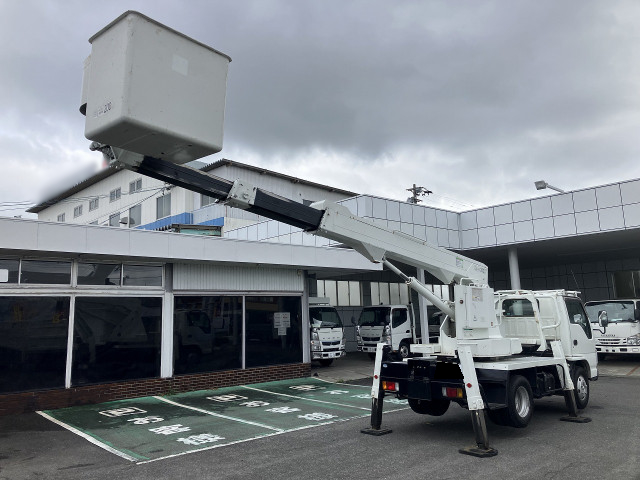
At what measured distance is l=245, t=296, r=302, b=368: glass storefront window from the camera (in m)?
14.3

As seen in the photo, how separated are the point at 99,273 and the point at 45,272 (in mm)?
1169

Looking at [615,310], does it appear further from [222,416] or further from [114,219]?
[114,219]

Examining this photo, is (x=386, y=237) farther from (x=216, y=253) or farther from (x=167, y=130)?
(x=216, y=253)

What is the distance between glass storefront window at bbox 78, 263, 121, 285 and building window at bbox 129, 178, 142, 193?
85.6 feet

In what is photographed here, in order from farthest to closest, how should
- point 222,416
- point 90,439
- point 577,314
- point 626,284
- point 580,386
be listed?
point 626,284
point 577,314
point 222,416
point 580,386
point 90,439

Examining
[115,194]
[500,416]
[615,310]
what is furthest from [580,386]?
[115,194]

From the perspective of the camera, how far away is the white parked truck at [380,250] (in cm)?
452

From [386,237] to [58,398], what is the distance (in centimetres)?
801

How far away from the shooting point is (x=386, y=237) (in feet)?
27.1

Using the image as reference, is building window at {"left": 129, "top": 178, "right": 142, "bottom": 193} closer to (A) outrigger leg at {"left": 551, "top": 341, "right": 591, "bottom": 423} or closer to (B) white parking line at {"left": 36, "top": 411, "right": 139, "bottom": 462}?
(B) white parking line at {"left": 36, "top": 411, "right": 139, "bottom": 462}

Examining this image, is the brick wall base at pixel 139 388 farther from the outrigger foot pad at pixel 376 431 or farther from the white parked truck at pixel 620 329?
the white parked truck at pixel 620 329

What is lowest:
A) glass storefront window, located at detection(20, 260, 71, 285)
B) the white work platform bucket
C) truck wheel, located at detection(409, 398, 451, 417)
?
truck wheel, located at detection(409, 398, 451, 417)

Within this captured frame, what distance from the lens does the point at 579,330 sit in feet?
33.7

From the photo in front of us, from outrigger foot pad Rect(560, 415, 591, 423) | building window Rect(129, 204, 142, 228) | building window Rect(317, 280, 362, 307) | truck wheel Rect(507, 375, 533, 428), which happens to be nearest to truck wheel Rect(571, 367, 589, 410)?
outrigger foot pad Rect(560, 415, 591, 423)
